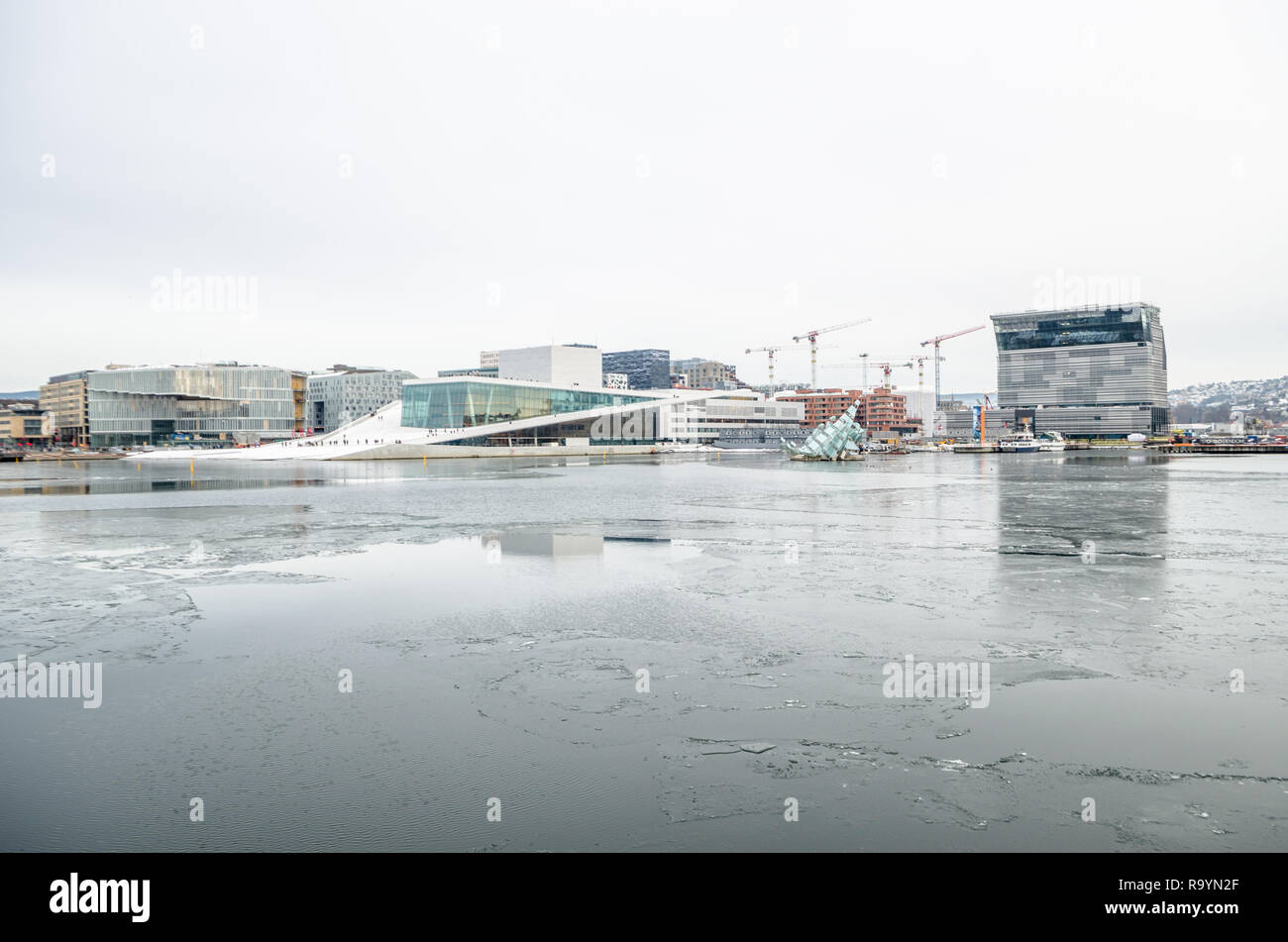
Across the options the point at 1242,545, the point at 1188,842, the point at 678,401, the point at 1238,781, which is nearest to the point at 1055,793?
the point at 1188,842

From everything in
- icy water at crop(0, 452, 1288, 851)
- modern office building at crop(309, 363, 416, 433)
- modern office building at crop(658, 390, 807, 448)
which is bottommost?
icy water at crop(0, 452, 1288, 851)

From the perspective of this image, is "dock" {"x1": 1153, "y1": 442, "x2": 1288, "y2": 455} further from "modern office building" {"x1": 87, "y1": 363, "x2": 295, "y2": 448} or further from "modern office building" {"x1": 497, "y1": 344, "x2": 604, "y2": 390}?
"modern office building" {"x1": 87, "y1": 363, "x2": 295, "y2": 448}

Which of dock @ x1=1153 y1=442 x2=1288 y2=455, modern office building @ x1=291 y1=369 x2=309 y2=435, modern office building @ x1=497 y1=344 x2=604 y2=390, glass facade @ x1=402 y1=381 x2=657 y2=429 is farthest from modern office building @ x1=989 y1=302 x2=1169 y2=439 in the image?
modern office building @ x1=291 y1=369 x2=309 y2=435

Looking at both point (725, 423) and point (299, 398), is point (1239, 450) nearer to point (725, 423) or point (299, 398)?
point (725, 423)

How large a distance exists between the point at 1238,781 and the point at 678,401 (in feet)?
450

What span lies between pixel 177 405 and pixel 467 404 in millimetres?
57936

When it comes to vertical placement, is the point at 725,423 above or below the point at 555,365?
below

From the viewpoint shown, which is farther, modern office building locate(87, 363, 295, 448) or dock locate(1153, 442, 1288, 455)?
modern office building locate(87, 363, 295, 448)

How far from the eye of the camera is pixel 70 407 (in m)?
160

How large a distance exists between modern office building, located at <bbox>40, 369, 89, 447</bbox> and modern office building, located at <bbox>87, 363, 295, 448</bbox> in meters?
21.6

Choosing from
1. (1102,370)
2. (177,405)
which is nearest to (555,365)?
(177,405)

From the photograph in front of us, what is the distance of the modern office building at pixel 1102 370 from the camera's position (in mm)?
188125

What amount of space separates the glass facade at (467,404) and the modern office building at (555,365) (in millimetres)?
16932

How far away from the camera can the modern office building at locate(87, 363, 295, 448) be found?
5236 inches
